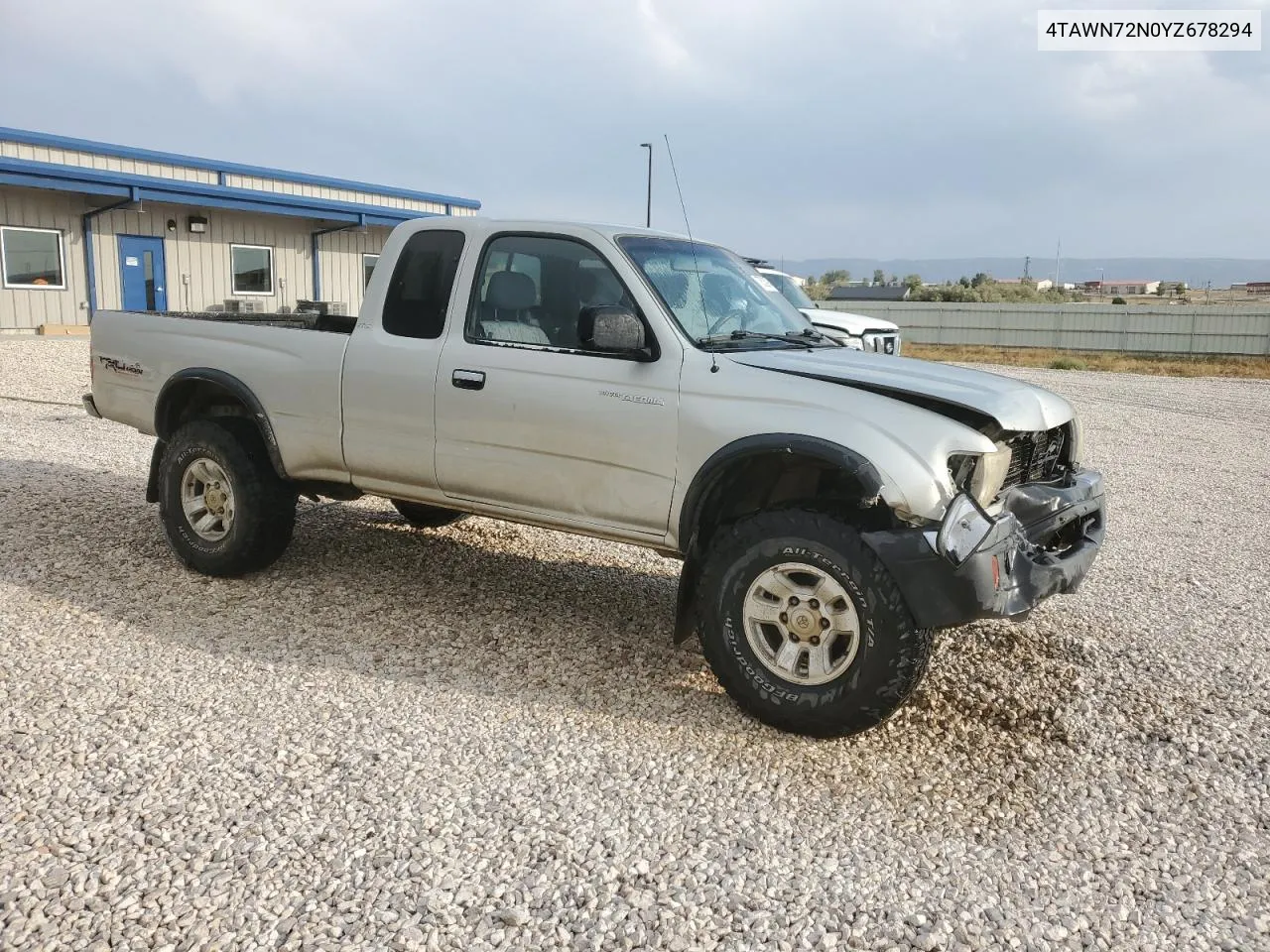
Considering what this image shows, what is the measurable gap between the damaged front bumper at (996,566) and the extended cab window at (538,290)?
67.9 inches

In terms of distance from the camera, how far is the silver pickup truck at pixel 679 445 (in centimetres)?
383

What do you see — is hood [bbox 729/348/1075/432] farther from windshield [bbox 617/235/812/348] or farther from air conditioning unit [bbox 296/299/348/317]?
air conditioning unit [bbox 296/299/348/317]

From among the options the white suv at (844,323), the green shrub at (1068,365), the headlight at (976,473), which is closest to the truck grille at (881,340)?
the white suv at (844,323)

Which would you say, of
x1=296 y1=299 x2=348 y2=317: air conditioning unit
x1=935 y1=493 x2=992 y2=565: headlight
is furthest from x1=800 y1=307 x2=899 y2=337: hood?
x1=935 y1=493 x2=992 y2=565: headlight

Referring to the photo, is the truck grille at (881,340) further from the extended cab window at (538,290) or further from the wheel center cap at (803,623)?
the wheel center cap at (803,623)

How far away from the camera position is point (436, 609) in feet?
18.2

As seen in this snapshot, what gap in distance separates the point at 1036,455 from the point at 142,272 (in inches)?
860

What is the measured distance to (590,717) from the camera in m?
4.21

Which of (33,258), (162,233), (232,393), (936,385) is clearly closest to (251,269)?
(162,233)

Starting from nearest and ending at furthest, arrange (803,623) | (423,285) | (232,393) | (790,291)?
(803,623) < (423,285) < (232,393) < (790,291)

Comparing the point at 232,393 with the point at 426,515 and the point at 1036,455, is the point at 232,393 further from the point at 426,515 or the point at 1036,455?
the point at 1036,455

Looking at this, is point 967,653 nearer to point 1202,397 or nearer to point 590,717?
point 590,717

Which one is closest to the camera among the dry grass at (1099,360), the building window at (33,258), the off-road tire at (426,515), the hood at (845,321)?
the off-road tire at (426,515)

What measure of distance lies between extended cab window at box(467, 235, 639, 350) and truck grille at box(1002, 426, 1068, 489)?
1804mm
